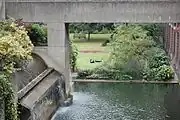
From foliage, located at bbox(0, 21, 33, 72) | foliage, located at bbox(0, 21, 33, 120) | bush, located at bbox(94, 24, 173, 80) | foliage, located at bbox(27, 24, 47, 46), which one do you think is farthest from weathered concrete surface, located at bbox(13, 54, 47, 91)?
bush, located at bbox(94, 24, 173, 80)

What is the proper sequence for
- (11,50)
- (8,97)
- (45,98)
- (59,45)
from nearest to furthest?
(8,97) < (11,50) < (45,98) < (59,45)

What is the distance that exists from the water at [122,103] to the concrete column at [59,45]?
2069mm

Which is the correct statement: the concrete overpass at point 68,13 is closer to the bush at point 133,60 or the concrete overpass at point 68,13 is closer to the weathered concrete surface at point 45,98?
the weathered concrete surface at point 45,98

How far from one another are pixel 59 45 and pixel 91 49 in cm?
1776

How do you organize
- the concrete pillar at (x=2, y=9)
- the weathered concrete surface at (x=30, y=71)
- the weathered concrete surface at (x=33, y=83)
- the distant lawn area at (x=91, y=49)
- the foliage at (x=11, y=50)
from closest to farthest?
the foliage at (x=11, y=50) < the weathered concrete surface at (x=33, y=83) < the weathered concrete surface at (x=30, y=71) < the concrete pillar at (x=2, y=9) < the distant lawn area at (x=91, y=49)

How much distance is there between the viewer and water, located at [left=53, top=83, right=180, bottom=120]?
71.5 ft

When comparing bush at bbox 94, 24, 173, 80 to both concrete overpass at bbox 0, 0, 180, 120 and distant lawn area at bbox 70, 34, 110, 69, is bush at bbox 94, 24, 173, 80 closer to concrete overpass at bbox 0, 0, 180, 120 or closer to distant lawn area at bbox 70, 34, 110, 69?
distant lawn area at bbox 70, 34, 110, 69

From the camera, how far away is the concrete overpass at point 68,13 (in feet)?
78.7

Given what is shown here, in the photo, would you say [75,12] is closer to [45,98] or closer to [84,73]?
[45,98]

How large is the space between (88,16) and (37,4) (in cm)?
294

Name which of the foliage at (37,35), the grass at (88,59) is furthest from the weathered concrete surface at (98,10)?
the grass at (88,59)

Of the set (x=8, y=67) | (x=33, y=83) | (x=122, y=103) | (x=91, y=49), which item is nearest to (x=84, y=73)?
(x=122, y=103)

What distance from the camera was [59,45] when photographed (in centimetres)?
2494

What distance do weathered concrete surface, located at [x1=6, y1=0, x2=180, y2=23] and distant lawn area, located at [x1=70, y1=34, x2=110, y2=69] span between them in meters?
9.36
